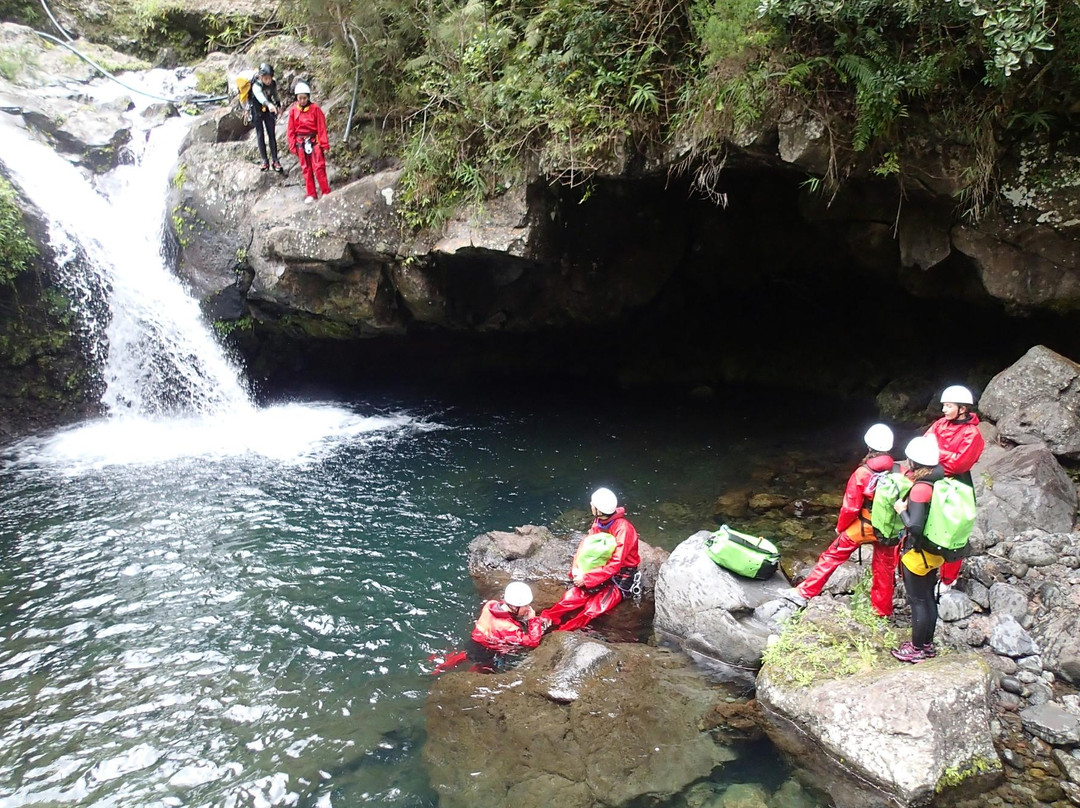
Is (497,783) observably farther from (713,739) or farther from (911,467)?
(911,467)

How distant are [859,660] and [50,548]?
10.0 meters

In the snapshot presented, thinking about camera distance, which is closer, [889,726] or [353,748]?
[889,726]

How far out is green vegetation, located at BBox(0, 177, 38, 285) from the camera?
12.0 meters

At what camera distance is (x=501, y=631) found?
6992 mm

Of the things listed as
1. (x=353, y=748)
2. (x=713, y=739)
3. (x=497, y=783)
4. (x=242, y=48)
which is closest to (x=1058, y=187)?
(x=713, y=739)

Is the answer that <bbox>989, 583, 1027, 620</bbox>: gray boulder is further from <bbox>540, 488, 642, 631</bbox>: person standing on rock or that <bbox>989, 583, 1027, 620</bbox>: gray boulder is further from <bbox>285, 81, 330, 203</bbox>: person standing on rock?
<bbox>285, 81, 330, 203</bbox>: person standing on rock

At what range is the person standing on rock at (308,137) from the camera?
11328 mm

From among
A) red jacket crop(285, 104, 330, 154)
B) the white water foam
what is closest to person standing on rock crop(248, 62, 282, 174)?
red jacket crop(285, 104, 330, 154)

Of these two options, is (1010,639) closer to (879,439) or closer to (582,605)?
(879,439)

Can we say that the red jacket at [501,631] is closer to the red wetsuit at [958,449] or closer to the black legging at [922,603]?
the black legging at [922,603]

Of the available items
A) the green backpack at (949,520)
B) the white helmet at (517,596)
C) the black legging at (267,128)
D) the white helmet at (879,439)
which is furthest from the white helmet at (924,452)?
the black legging at (267,128)

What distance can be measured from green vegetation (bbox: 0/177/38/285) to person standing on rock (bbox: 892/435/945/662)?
1471 centimetres

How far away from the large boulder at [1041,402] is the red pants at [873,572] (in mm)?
3466

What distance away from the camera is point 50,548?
8969 mm
